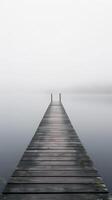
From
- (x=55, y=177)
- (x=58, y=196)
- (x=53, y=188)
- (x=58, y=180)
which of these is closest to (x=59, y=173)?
(x=55, y=177)

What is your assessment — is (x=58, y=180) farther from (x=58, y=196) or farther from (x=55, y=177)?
(x=58, y=196)

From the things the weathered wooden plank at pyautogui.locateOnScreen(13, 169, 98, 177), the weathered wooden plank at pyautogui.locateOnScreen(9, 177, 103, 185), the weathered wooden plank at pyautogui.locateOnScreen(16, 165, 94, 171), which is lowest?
the weathered wooden plank at pyautogui.locateOnScreen(16, 165, 94, 171)

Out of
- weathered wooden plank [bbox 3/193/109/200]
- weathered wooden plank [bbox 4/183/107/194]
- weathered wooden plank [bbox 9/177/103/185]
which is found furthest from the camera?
weathered wooden plank [bbox 9/177/103/185]

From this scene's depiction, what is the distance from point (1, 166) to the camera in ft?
50.1

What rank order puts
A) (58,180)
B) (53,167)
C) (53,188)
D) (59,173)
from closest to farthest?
(53,188) < (58,180) < (59,173) < (53,167)

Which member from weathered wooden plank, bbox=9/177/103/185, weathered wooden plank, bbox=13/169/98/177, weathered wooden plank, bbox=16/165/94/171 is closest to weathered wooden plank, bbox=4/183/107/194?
weathered wooden plank, bbox=9/177/103/185

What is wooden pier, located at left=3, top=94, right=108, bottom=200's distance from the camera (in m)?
4.21

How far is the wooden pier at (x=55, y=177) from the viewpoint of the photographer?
4.21 m

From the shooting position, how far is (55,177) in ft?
16.3

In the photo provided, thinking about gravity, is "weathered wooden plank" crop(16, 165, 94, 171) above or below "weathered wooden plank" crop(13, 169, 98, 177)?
below

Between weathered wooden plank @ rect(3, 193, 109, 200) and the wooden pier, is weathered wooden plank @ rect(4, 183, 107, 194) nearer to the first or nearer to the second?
the wooden pier

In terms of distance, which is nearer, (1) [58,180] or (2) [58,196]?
(2) [58,196]

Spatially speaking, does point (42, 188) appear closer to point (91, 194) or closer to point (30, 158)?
point (91, 194)

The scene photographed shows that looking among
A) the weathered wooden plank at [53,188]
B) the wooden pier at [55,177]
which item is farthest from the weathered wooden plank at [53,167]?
the weathered wooden plank at [53,188]
